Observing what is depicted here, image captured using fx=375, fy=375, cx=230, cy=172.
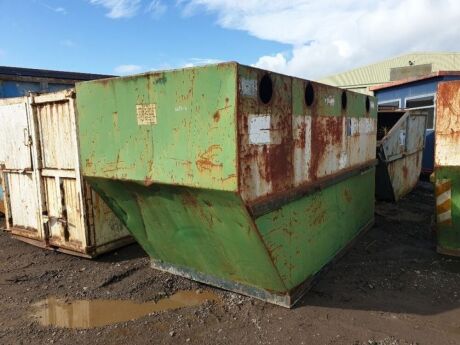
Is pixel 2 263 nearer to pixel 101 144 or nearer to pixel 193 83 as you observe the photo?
pixel 101 144

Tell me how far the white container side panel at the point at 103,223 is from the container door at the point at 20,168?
89cm

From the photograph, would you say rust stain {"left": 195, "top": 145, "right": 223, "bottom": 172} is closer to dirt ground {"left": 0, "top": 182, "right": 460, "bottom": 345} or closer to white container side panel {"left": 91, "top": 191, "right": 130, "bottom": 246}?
dirt ground {"left": 0, "top": 182, "right": 460, "bottom": 345}

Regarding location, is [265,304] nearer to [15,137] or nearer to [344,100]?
[344,100]

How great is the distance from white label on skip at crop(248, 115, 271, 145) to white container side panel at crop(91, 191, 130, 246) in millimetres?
2470

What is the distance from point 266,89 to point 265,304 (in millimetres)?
1730

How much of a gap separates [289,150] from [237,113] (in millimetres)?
749

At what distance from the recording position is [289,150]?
2.77 m

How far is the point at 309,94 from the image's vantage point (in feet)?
9.90

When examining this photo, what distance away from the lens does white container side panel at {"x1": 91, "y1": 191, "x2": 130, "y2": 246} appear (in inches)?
165

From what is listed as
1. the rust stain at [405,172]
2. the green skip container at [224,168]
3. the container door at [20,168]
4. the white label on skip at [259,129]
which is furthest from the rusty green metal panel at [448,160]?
the container door at [20,168]

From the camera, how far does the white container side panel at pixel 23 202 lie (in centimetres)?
464

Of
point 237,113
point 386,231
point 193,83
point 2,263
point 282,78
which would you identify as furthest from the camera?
point 386,231

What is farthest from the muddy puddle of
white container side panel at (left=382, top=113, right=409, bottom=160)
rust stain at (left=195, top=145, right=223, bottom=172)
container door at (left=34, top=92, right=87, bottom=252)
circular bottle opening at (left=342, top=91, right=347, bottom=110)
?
white container side panel at (left=382, top=113, right=409, bottom=160)

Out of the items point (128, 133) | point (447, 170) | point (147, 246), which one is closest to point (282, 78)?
point (128, 133)
